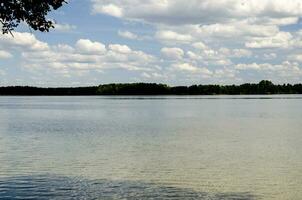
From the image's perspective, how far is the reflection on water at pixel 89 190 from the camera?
21906 millimetres

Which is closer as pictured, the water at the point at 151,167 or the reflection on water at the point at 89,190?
the reflection on water at the point at 89,190

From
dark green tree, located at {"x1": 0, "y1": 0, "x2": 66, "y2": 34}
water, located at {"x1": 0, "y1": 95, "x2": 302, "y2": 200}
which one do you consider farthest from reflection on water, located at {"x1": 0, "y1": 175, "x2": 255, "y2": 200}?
dark green tree, located at {"x1": 0, "y1": 0, "x2": 66, "y2": 34}

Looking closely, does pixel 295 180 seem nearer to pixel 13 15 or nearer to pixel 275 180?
pixel 275 180

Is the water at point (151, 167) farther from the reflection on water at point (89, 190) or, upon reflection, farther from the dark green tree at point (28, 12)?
the dark green tree at point (28, 12)

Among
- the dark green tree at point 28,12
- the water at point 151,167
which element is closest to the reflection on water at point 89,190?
the water at point 151,167

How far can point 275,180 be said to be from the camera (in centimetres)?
2616

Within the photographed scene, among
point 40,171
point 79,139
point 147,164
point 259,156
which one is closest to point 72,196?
point 40,171

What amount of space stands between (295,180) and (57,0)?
15764 mm

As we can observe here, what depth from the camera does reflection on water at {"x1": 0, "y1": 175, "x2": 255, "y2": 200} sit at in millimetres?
21906

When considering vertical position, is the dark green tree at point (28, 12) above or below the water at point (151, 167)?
above

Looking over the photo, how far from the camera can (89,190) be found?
2317cm

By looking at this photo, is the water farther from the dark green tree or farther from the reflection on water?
the dark green tree

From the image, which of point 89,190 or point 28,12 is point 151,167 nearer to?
point 89,190

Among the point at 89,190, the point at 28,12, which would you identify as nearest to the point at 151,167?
the point at 89,190
